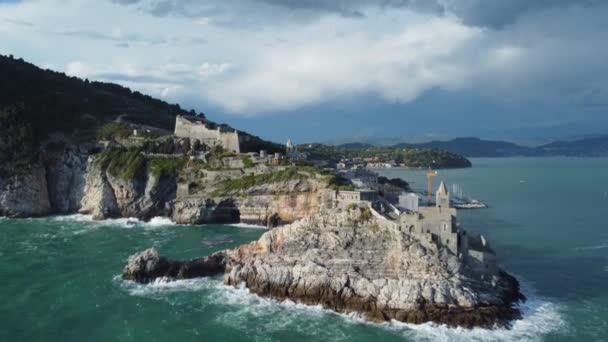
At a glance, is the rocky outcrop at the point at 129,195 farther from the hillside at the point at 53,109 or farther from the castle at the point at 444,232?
the castle at the point at 444,232

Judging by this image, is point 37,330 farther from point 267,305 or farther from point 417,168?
point 417,168

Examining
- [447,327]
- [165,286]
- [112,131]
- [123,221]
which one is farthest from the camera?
[112,131]

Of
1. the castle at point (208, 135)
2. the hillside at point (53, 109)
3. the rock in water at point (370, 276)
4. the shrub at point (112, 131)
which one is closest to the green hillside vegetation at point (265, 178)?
the castle at point (208, 135)

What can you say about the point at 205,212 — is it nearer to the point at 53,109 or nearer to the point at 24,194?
the point at 24,194

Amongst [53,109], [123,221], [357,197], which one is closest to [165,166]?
[123,221]

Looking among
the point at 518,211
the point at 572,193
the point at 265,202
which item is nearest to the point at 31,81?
the point at 265,202

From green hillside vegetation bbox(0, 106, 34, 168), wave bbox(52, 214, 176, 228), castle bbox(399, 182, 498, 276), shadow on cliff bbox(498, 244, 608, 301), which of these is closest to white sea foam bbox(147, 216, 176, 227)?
wave bbox(52, 214, 176, 228)
